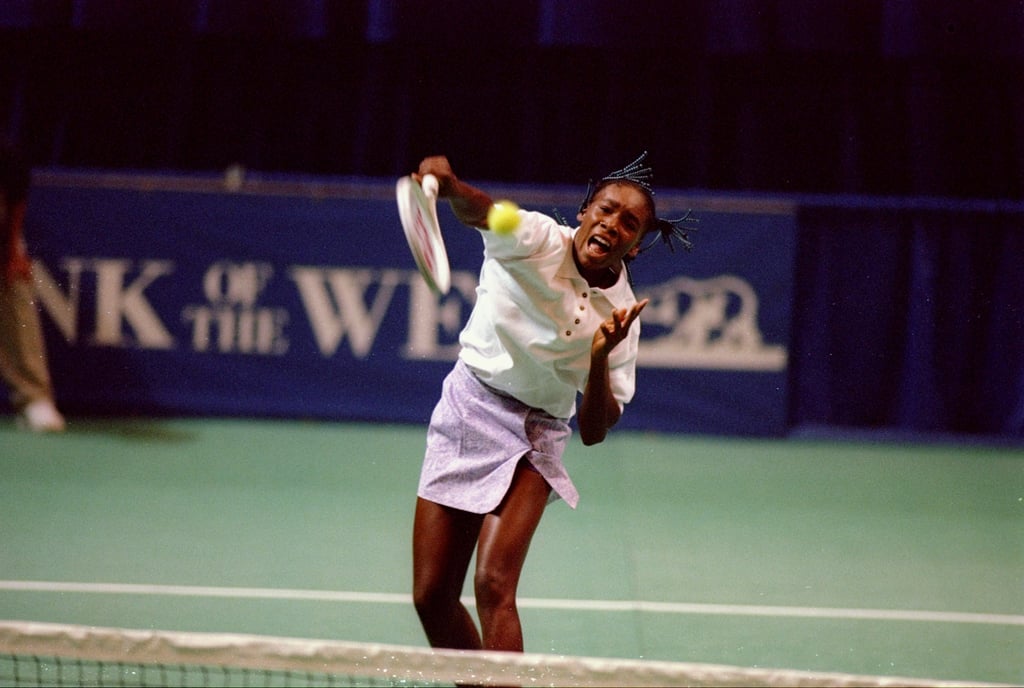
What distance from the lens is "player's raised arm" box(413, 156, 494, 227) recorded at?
3.64 meters

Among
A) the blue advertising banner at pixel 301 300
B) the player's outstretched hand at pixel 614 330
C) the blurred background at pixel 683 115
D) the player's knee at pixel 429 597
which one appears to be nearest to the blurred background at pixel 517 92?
the blurred background at pixel 683 115

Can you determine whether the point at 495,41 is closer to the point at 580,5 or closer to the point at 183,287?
the point at 580,5

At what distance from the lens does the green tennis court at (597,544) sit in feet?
16.7

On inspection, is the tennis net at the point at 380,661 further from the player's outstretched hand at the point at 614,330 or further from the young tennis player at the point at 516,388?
the player's outstretched hand at the point at 614,330

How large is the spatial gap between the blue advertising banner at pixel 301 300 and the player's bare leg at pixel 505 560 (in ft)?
18.0

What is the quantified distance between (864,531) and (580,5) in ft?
17.6

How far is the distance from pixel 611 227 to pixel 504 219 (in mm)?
332

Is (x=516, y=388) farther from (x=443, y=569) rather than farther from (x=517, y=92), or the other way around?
(x=517, y=92)

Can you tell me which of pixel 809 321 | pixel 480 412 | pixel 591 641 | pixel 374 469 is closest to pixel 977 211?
pixel 809 321

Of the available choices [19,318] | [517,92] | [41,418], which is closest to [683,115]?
[517,92]

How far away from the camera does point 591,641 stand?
16.3 feet

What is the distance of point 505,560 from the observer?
11.8 ft

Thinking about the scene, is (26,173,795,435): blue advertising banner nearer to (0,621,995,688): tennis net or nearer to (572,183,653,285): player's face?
(572,183,653,285): player's face

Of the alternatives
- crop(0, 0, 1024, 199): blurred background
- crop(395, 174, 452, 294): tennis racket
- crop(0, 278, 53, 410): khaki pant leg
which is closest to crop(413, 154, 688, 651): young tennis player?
crop(395, 174, 452, 294): tennis racket
